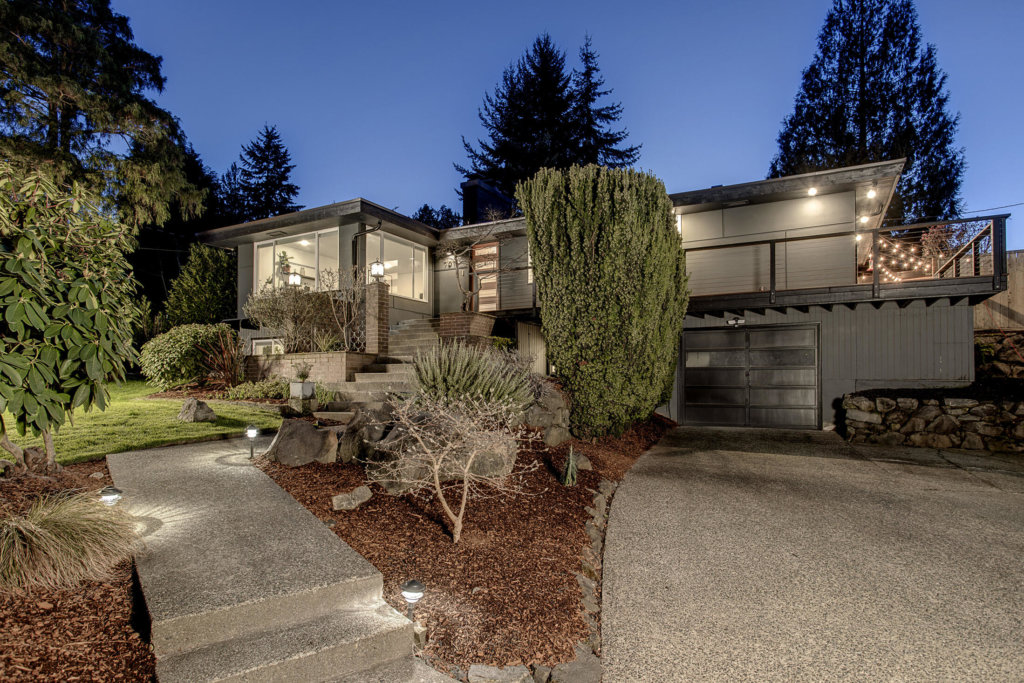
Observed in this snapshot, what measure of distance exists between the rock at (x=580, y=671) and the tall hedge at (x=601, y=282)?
4127 mm

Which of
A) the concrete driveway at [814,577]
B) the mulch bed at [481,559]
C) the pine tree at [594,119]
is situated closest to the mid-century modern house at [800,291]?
the concrete driveway at [814,577]

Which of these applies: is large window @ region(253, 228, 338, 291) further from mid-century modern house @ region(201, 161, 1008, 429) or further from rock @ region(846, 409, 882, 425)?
rock @ region(846, 409, 882, 425)

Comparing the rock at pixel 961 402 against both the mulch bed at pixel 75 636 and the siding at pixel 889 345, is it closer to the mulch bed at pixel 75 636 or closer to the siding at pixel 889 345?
the siding at pixel 889 345

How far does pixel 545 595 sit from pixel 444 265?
12393mm

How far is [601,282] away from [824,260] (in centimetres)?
696

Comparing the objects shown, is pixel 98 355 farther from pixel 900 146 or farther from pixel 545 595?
pixel 900 146

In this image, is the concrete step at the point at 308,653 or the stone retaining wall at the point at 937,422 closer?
the concrete step at the point at 308,653

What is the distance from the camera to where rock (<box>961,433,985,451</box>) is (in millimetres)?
7898

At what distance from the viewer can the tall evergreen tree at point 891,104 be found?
21.0m

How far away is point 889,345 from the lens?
9.62 metres

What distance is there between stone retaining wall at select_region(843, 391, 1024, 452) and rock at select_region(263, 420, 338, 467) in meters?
8.30

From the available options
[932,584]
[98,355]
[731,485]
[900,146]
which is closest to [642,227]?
[731,485]

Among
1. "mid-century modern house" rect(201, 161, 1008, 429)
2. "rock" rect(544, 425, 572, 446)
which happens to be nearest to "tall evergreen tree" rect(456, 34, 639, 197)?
"mid-century modern house" rect(201, 161, 1008, 429)

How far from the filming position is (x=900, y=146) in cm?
2111
